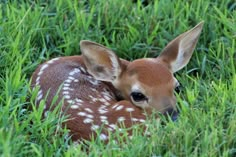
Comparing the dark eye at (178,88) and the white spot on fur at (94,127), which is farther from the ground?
the white spot on fur at (94,127)

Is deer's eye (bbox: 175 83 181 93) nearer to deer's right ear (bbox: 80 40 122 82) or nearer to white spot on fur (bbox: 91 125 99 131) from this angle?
deer's right ear (bbox: 80 40 122 82)

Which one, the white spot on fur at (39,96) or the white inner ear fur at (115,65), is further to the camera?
the white inner ear fur at (115,65)

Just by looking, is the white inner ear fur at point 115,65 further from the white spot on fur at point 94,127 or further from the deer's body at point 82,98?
the white spot on fur at point 94,127

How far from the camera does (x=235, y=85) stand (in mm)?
5594

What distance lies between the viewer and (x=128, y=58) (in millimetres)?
6629

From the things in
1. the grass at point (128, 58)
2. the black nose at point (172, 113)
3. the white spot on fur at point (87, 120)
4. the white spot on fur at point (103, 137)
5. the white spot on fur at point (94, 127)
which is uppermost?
the grass at point (128, 58)

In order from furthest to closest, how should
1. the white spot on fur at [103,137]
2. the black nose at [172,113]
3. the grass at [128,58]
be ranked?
1. the black nose at [172,113]
2. the white spot on fur at [103,137]
3. the grass at [128,58]

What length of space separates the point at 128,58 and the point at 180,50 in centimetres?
52

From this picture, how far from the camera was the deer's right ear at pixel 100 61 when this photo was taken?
6090mm

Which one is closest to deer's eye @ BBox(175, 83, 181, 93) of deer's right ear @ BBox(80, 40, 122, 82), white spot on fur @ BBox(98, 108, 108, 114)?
deer's right ear @ BBox(80, 40, 122, 82)

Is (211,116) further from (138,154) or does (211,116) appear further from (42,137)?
(42,137)

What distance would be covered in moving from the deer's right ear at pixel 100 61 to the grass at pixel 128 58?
0.41m

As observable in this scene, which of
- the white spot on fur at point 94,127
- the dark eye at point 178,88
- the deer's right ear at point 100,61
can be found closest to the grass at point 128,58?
the dark eye at point 178,88

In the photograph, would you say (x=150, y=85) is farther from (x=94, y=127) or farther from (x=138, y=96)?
(x=94, y=127)
